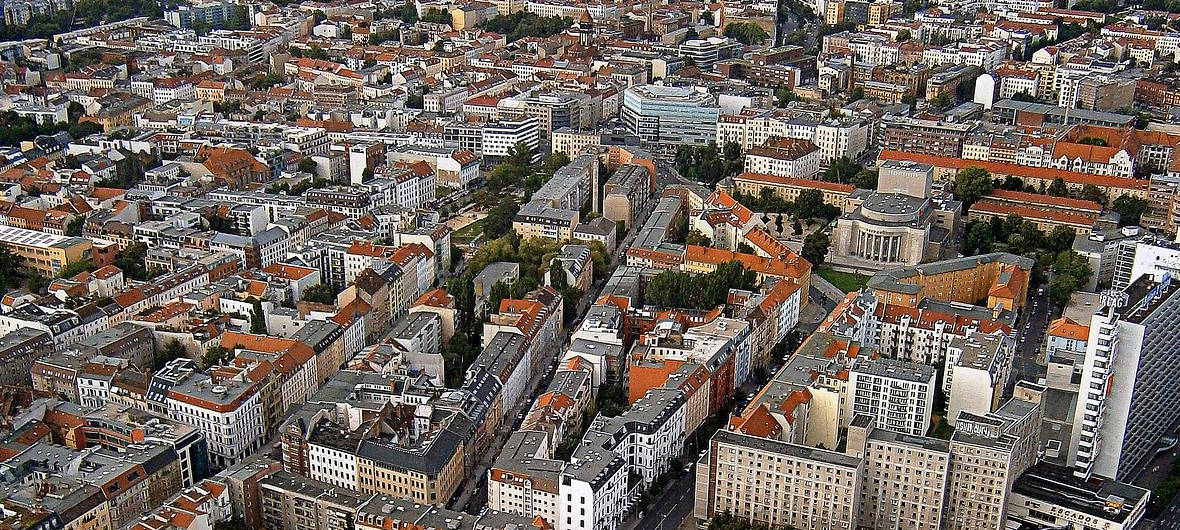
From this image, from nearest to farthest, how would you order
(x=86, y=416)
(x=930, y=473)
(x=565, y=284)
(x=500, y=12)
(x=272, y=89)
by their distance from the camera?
(x=930, y=473), (x=86, y=416), (x=565, y=284), (x=272, y=89), (x=500, y=12)

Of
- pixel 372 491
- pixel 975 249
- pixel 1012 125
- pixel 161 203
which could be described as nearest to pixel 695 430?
pixel 372 491

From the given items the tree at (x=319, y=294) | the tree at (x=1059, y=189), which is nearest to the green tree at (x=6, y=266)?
the tree at (x=319, y=294)

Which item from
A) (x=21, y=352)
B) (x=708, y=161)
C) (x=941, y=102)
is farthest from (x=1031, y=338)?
(x=21, y=352)

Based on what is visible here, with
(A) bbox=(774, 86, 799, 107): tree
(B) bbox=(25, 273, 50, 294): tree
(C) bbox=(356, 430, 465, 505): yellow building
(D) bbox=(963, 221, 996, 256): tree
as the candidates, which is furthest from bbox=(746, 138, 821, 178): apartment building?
(B) bbox=(25, 273, 50, 294): tree

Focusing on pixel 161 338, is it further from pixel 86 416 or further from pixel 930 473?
pixel 930 473

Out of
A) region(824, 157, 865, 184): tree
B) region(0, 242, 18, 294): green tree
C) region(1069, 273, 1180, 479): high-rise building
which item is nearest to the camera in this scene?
region(1069, 273, 1180, 479): high-rise building

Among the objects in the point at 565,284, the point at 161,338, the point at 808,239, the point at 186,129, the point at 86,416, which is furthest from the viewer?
the point at 186,129

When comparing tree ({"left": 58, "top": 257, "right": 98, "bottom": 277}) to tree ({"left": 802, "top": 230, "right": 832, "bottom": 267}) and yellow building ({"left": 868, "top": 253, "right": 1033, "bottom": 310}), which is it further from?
yellow building ({"left": 868, "top": 253, "right": 1033, "bottom": 310})
